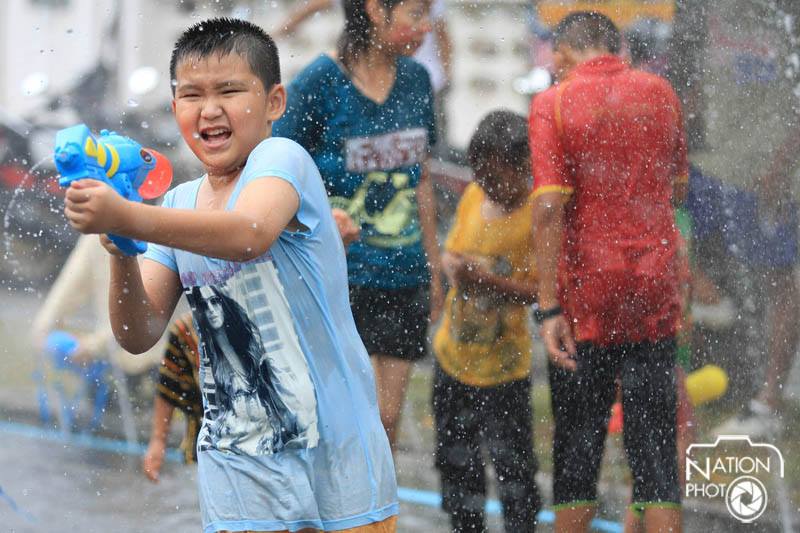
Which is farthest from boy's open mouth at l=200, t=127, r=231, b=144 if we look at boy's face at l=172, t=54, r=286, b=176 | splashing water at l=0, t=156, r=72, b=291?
splashing water at l=0, t=156, r=72, b=291

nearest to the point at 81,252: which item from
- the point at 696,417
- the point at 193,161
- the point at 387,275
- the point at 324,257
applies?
the point at 193,161

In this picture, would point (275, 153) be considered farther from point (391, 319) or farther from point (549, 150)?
point (391, 319)

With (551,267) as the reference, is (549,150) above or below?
above

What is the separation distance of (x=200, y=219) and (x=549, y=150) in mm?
1692

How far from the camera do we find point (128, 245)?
2088 mm

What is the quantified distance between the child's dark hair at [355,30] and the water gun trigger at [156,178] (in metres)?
1.67

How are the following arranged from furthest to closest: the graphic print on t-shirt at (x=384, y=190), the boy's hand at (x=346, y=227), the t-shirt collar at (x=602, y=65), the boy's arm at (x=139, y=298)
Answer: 1. the graphic print on t-shirt at (x=384, y=190)
2. the t-shirt collar at (x=602, y=65)
3. the boy's hand at (x=346, y=227)
4. the boy's arm at (x=139, y=298)

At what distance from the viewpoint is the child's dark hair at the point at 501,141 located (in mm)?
3889

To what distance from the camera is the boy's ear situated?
2365mm

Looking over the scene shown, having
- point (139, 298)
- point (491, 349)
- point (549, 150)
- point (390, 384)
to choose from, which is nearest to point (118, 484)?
point (390, 384)

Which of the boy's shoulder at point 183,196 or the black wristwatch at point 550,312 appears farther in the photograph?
the black wristwatch at point 550,312

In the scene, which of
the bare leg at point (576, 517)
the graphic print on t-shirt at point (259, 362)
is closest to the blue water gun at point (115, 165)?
the graphic print on t-shirt at point (259, 362)

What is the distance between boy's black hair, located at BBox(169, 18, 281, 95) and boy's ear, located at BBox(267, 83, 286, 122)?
0.04 ft

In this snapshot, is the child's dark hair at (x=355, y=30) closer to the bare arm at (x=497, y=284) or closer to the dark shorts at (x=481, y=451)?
the bare arm at (x=497, y=284)
